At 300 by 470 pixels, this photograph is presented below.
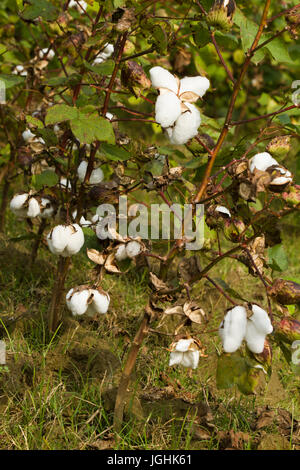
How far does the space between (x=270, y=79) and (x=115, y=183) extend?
246 centimetres

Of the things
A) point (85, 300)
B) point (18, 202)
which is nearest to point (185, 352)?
point (85, 300)

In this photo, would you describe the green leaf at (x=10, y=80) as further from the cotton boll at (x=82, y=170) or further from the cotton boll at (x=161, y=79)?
the cotton boll at (x=161, y=79)

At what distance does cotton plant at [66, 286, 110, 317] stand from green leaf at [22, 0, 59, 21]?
0.76 m

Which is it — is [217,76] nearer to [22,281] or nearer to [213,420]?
[22,281]

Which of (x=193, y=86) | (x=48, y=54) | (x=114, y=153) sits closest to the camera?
(x=193, y=86)

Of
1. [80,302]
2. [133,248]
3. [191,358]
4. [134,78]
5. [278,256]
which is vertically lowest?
[191,358]

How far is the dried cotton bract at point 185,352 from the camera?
108 centimetres

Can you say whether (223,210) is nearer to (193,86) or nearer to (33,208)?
(193,86)

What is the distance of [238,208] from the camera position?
126 centimetres

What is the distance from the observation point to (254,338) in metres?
1.03

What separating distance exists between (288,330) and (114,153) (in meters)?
0.57

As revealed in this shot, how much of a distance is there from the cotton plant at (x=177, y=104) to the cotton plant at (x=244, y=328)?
343 millimetres

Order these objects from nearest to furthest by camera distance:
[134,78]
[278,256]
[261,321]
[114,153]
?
[261,321] < [134,78] < [114,153] < [278,256]

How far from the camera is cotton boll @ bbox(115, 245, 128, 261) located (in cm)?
123
